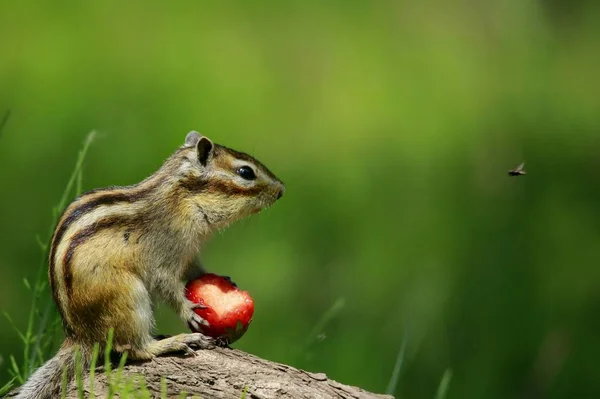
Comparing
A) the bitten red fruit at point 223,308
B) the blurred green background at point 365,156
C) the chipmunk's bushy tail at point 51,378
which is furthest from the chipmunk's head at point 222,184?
the blurred green background at point 365,156

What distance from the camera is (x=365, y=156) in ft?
30.7

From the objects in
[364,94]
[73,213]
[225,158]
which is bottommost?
[73,213]

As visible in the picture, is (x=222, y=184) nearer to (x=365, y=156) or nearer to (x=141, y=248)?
(x=141, y=248)

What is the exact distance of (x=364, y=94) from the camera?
9938 mm

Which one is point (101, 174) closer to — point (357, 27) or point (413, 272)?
point (413, 272)

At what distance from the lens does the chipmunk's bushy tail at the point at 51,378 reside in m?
4.77

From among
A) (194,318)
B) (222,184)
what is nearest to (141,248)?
(194,318)

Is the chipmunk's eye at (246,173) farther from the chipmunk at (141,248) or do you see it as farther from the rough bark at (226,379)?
the rough bark at (226,379)

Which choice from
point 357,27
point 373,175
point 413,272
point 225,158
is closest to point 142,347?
point 225,158

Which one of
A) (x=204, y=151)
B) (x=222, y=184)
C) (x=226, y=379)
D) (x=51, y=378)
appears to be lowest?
(x=51, y=378)

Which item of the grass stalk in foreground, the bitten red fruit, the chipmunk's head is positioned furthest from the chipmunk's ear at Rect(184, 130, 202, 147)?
the bitten red fruit

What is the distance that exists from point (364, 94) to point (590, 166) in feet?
6.25

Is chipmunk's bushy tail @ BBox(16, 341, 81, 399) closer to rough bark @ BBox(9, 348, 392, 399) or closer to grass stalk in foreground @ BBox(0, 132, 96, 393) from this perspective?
rough bark @ BBox(9, 348, 392, 399)

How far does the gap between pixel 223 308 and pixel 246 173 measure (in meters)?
0.67
